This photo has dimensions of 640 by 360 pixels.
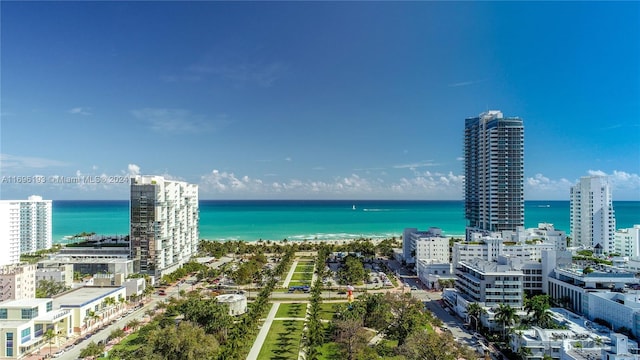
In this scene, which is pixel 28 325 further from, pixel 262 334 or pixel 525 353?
pixel 525 353

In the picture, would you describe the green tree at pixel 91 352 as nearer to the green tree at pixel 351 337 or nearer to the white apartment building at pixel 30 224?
the green tree at pixel 351 337

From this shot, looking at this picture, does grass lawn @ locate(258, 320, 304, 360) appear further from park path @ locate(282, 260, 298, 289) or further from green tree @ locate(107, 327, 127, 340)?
park path @ locate(282, 260, 298, 289)

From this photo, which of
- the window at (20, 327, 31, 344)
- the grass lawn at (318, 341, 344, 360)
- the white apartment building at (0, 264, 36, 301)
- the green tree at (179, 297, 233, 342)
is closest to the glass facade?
the window at (20, 327, 31, 344)

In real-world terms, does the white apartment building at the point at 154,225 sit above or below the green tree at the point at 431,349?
above

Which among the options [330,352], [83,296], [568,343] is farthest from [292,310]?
[568,343]

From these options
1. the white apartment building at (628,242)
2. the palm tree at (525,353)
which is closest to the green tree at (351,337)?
the palm tree at (525,353)

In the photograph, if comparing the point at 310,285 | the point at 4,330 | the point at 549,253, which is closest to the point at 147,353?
the point at 4,330
